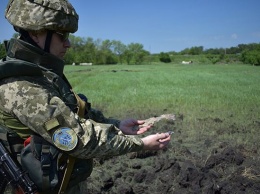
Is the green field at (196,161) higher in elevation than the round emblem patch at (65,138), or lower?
lower

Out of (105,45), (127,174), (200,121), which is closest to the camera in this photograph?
(127,174)

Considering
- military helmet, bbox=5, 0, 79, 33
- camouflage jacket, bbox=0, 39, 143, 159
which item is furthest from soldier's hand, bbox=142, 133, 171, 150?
military helmet, bbox=5, 0, 79, 33

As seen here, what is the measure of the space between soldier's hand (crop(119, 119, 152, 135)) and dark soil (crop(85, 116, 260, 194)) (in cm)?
188

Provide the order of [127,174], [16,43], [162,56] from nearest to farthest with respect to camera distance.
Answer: [16,43] → [127,174] → [162,56]

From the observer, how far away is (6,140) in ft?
6.70

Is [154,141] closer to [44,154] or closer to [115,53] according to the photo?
[44,154]

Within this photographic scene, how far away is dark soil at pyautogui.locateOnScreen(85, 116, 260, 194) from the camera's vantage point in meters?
4.34

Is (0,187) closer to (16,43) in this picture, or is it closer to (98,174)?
(16,43)

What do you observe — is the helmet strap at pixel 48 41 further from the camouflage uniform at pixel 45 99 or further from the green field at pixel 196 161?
the green field at pixel 196 161

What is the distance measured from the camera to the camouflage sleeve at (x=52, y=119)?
183 centimetres

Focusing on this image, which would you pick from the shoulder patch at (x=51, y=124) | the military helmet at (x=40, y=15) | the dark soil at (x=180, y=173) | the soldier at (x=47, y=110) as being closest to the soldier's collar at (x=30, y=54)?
the soldier at (x=47, y=110)

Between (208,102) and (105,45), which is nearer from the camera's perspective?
(208,102)

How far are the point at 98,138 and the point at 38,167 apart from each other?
395mm

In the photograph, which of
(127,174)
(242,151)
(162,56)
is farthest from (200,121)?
(162,56)
